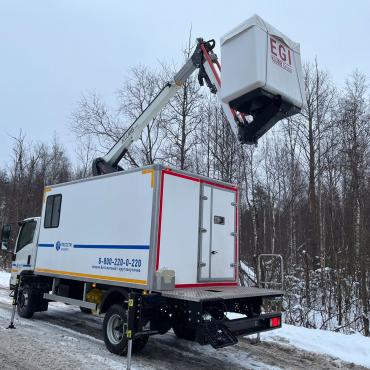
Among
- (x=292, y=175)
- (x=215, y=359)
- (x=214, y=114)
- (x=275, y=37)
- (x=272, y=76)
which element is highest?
(x=214, y=114)

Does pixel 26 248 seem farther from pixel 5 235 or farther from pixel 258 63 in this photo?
pixel 258 63

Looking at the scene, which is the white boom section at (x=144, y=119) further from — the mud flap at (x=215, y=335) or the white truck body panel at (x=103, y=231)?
the mud flap at (x=215, y=335)

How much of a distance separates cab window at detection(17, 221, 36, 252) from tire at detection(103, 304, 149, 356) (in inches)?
162

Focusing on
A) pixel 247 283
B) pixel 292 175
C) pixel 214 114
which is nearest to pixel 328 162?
pixel 292 175

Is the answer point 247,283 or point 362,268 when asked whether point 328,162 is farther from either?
point 362,268

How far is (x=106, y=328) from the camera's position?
680 centimetres

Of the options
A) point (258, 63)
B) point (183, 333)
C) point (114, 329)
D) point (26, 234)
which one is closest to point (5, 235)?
point (26, 234)

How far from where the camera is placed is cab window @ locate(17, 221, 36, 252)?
32.9ft

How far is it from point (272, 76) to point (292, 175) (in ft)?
52.3

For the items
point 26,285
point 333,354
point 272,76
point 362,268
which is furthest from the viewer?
point 362,268

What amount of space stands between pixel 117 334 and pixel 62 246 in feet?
8.18

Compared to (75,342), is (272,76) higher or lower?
higher

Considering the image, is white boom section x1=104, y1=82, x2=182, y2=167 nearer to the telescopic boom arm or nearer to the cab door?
the telescopic boom arm

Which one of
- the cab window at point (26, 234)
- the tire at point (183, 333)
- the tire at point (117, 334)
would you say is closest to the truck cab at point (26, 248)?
the cab window at point (26, 234)
